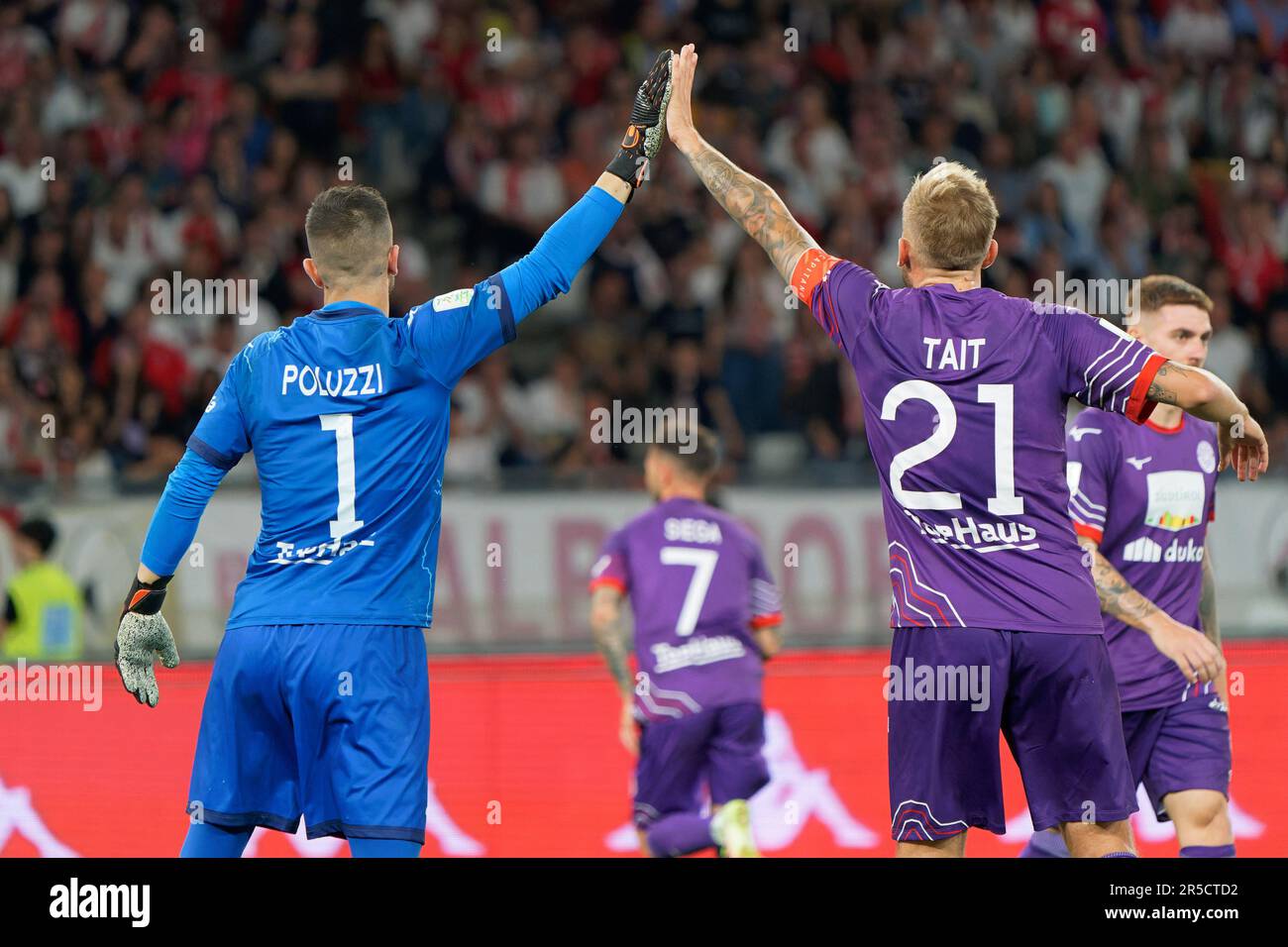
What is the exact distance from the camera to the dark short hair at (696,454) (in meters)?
8.29

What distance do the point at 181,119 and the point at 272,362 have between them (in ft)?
33.1

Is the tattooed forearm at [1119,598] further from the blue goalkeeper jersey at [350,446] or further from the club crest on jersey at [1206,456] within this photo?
the blue goalkeeper jersey at [350,446]

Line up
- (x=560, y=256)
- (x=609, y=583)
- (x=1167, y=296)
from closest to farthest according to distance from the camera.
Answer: (x=560, y=256)
(x=1167, y=296)
(x=609, y=583)

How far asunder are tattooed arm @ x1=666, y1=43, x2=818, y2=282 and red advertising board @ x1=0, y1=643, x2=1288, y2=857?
393cm

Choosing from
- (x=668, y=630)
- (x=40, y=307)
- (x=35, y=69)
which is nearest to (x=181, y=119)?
(x=35, y=69)

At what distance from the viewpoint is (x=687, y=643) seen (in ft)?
27.3

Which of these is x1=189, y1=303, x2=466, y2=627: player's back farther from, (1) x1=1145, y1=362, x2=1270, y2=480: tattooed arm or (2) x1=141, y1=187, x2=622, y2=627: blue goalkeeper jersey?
(1) x1=1145, y1=362, x2=1270, y2=480: tattooed arm

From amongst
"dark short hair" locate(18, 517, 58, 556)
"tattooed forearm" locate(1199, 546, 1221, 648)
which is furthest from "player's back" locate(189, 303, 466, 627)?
"dark short hair" locate(18, 517, 58, 556)

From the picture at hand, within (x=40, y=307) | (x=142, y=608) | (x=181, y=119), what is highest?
(x=181, y=119)

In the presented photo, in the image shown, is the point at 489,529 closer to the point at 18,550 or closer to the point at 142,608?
the point at 18,550

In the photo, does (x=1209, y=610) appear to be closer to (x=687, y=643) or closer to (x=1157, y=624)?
(x=1157, y=624)

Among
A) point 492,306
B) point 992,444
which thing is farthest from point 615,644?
point 992,444

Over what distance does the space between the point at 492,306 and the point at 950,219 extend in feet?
4.45
